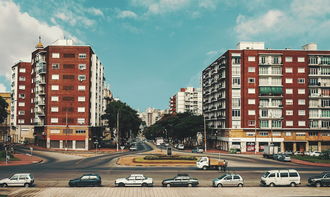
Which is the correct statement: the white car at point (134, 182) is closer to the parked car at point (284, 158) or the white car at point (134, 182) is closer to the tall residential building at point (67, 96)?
the parked car at point (284, 158)

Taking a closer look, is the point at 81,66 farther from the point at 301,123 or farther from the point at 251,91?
the point at 301,123

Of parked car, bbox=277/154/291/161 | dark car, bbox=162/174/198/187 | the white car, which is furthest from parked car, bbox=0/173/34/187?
parked car, bbox=277/154/291/161

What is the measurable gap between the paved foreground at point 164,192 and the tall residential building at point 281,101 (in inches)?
2555

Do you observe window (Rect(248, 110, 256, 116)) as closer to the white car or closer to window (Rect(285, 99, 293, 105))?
window (Rect(285, 99, 293, 105))

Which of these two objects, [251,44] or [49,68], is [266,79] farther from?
[49,68]

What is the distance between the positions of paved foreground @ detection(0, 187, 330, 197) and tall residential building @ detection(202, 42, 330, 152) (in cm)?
6489

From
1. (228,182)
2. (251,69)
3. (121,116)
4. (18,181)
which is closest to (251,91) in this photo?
(251,69)

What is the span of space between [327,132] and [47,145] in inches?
3643

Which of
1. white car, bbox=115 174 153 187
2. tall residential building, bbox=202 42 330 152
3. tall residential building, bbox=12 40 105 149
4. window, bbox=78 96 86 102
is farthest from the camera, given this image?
window, bbox=78 96 86 102

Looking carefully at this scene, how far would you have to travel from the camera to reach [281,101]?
98.7m

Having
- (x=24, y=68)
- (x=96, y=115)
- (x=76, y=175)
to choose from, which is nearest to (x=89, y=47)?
(x=96, y=115)

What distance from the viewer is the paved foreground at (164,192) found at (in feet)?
99.0

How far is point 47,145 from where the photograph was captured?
99.1 meters

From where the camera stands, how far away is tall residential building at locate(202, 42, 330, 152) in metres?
98.0
